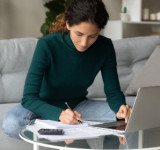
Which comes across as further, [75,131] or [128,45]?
[128,45]

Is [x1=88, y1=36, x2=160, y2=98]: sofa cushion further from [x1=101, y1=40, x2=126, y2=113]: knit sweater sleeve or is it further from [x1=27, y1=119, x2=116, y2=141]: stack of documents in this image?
[x1=27, y1=119, x2=116, y2=141]: stack of documents

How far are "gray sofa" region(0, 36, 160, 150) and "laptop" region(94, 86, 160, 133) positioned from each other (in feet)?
3.09

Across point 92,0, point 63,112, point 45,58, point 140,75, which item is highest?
point 92,0

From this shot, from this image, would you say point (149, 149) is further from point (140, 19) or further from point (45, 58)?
point (140, 19)

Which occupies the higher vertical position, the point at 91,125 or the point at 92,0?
the point at 92,0

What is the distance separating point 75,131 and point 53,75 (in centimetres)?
52

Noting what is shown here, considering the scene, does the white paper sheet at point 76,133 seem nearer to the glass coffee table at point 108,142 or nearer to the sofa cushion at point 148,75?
the glass coffee table at point 108,142

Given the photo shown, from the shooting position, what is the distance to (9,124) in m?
1.89

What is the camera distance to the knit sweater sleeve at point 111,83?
197 cm

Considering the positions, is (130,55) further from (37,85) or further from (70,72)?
(37,85)

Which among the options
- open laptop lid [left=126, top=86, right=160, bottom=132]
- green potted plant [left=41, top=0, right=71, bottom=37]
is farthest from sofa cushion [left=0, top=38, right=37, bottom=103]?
green potted plant [left=41, top=0, right=71, bottom=37]

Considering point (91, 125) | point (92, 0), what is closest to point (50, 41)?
point (92, 0)

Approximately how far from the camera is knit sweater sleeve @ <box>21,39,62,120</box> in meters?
1.77

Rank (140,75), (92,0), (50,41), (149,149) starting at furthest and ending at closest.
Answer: (140,75)
(50,41)
(92,0)
(149,149)
